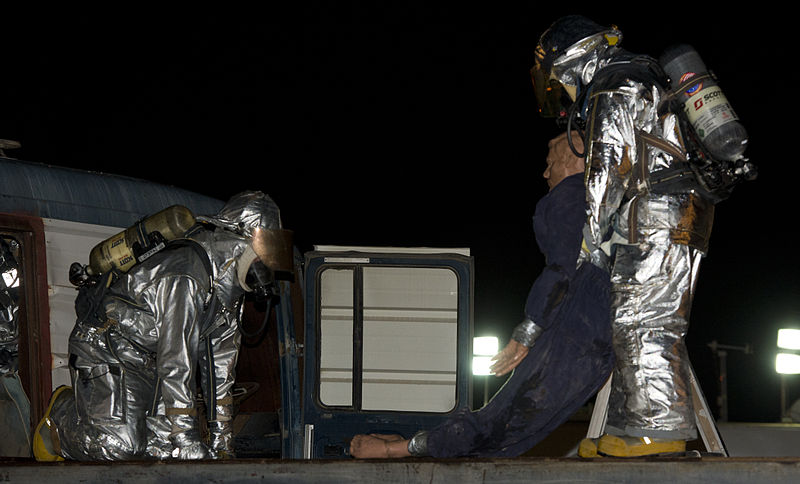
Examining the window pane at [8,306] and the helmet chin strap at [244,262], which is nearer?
the helmet chin strap at [244,262]

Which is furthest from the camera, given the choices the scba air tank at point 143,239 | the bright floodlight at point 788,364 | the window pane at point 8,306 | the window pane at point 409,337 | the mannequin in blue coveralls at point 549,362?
the bright floodlight at point 788,364

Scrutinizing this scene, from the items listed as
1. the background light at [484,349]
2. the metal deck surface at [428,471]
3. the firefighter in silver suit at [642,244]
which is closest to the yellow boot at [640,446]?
the firefighter in silver suit at [642,244]

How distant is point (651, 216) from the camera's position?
12.1 feet

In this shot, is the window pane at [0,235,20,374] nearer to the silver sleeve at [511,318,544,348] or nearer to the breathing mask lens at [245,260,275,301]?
the breathing mask lens at [245,260,275,301]

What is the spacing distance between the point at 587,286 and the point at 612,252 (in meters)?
0.28

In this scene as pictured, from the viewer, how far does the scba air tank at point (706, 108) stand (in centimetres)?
349

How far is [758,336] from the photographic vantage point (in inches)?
901

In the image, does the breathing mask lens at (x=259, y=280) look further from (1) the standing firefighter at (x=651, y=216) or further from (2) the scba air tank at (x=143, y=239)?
(1) the standing firefighter at (x=651, y=216)

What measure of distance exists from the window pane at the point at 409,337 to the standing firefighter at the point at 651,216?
291 cm

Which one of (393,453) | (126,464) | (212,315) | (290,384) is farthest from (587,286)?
(290,384)

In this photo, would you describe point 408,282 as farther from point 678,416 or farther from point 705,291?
point 705,291

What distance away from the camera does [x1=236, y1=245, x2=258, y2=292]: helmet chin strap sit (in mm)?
5375

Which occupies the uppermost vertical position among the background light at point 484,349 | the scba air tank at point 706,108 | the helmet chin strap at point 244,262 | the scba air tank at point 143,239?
the scba air tank at point 706,108

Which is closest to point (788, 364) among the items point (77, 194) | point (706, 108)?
point (706, 108)
